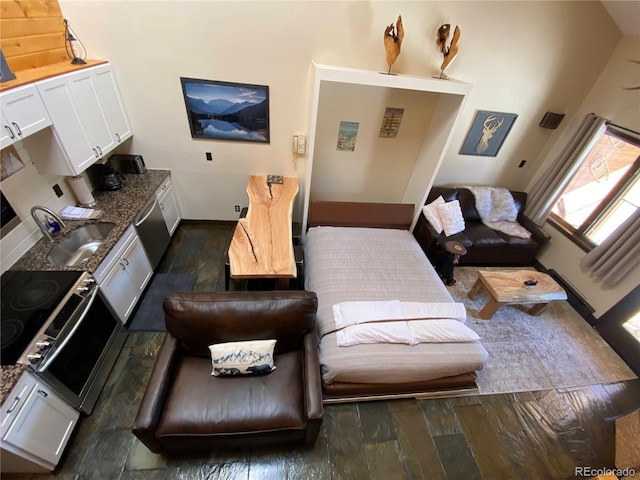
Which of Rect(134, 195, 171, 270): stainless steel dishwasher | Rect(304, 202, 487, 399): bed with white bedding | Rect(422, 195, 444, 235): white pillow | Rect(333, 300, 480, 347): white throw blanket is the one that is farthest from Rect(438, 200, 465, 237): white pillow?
Rect(134, 195, 171, 270): stainless steel dishwasher

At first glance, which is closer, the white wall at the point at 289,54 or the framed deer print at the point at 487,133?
the white wall at the point at 289,54

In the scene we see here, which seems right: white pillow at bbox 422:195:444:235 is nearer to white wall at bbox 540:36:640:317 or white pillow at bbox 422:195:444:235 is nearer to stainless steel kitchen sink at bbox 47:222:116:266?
white wall at bbox 540:36:640:317

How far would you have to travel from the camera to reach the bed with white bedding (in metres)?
2.08

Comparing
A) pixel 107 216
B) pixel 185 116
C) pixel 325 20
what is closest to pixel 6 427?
pixel 107 216

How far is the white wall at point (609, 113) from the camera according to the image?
293cm

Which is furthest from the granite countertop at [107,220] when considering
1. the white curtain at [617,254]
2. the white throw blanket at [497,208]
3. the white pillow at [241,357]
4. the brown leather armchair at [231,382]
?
the white curtain at [617,254]

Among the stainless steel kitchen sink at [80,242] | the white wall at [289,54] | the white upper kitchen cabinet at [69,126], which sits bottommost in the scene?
the stainless steel kitchen sink at [80,242]

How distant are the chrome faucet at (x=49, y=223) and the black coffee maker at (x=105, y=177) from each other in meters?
0.64

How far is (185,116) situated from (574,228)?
197 inches

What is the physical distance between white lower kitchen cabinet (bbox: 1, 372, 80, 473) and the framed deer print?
181 inches

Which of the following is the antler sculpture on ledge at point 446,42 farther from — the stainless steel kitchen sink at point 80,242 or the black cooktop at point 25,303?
the black cooktop at point 25,303

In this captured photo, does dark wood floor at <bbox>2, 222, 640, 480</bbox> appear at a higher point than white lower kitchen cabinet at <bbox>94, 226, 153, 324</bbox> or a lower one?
lower

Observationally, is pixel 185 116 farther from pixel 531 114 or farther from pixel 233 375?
pixel 531 114

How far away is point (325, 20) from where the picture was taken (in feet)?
8.32
